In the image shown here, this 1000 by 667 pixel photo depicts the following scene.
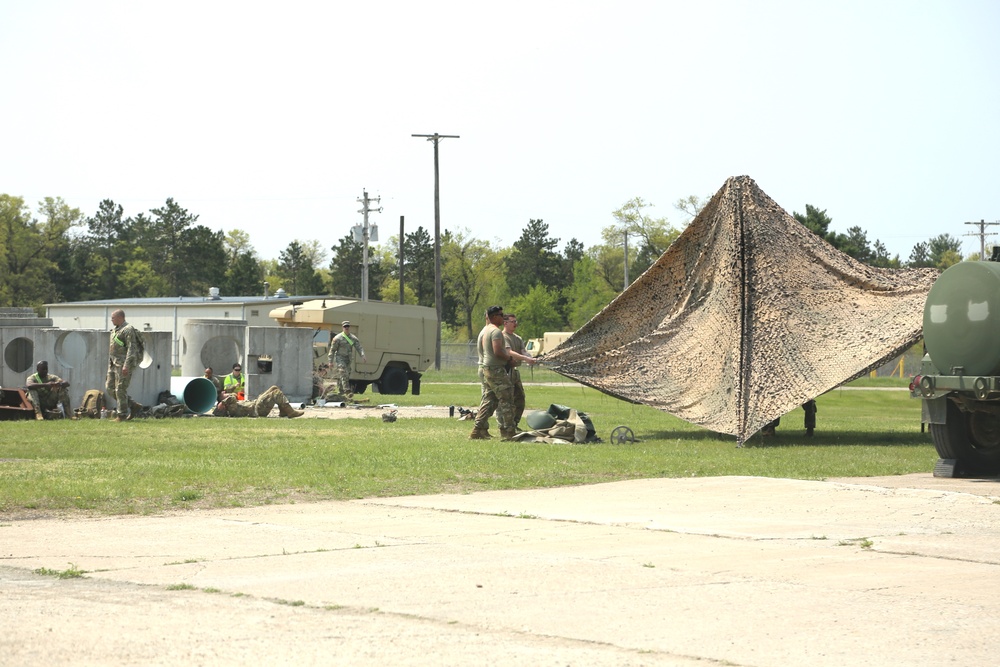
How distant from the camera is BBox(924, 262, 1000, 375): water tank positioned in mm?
14281

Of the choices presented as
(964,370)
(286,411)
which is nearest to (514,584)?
(964,370)

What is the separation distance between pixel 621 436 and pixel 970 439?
5.12 m

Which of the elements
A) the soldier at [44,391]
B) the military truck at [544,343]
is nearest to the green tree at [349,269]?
the military truck at [544,343]

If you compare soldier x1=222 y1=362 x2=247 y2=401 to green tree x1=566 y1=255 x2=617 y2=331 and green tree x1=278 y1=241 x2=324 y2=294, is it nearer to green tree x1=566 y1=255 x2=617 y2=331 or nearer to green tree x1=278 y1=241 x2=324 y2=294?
green tree x1=566 y1=255 x2=617 y2=331

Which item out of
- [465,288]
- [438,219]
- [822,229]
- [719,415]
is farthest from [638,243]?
[719,415]

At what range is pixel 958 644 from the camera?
5883mm

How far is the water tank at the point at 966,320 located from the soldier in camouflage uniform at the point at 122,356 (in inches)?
542

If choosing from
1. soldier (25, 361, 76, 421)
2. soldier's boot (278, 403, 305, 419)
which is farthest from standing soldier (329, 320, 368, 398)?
soldier (25, 361, 76, 421)

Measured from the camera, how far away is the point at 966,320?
14.5 metres

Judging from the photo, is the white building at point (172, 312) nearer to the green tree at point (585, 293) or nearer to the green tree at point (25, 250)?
the green tree at point (25, 250)

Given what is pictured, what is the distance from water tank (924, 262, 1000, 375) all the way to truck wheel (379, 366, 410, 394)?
2447 centimetres

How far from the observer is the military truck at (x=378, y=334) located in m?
37.5

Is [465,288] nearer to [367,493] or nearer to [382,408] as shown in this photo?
[382,408]

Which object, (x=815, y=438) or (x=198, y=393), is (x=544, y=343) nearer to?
(x=198, y=393)
